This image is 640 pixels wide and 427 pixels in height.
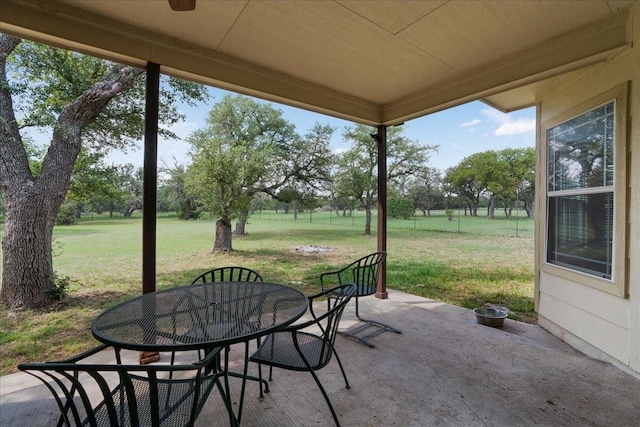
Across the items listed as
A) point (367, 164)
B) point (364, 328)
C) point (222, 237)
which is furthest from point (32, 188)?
point (367, 164)

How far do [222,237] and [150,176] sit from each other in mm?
6365

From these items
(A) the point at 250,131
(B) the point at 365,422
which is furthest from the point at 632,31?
(A) the point at 250,131

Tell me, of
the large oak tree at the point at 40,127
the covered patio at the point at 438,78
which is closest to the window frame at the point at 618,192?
the covered patio at the point at 438,78

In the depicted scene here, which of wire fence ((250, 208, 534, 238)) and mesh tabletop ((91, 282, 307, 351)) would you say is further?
wire fence ((250, 208, 534, 238))

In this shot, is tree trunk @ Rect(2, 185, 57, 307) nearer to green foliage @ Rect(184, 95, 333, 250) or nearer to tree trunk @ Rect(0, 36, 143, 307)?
tree trunk @ Rect(0, 36, 143, 307)

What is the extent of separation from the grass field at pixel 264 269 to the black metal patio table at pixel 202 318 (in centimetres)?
189

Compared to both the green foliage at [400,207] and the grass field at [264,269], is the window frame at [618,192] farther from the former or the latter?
the green foliage at [400,207]

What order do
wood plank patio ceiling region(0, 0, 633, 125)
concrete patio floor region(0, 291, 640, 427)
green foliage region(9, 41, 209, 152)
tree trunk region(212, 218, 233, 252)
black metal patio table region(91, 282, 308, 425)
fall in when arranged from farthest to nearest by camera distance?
tree trunk region(212, 218, 233, 252)
green foliage region(9, 41, 209, 152)
wood plank patio ceiling region(0, 0, 633, 125)
concrete patio floor region(0, 291, 640, 427)
black metal patio table region(91, 282, 308, 425)

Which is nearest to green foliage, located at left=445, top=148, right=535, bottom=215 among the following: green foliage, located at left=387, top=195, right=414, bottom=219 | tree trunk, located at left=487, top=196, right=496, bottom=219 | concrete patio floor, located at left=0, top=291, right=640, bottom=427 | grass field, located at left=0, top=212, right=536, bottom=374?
tree trunk, located at left=487, top=196, right=496, bottom=219

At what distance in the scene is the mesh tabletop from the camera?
1.25 metres

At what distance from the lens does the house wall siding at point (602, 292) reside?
1.98 m

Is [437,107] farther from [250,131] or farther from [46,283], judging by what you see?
[250,131]

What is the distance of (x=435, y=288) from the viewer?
4668 millimetres

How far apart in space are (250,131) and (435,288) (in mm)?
8443
